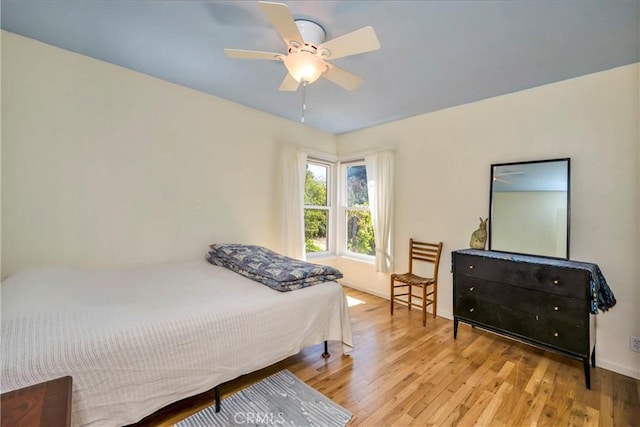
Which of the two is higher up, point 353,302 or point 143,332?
point 143,332

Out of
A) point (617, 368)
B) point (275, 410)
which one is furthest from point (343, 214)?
point (617, 368)

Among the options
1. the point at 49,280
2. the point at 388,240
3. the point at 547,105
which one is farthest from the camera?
the point at 388,240

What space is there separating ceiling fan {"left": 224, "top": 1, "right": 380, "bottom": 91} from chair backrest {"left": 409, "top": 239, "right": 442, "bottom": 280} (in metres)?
2.07

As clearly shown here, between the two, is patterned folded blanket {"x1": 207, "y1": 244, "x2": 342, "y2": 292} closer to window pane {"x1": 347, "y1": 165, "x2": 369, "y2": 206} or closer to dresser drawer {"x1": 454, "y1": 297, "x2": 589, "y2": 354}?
dresser drawer {"x1": 454, "y1": 297, "x2": 589, "y2": 354}

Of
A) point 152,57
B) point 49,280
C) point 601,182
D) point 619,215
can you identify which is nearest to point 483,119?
point 601,182

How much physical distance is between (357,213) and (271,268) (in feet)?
7.56

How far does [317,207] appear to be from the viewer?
4.09 metres

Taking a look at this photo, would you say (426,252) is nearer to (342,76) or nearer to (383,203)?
(383,203)

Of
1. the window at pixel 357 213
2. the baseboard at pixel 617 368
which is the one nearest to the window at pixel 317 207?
the window at pixel 357 213

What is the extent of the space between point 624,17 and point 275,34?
209 cm

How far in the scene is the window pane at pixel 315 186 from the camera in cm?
401

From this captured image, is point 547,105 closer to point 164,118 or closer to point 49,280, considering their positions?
point 164,118

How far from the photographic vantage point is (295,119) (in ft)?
12.0

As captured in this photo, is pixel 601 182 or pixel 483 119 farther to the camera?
pixel 483 119
